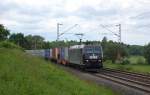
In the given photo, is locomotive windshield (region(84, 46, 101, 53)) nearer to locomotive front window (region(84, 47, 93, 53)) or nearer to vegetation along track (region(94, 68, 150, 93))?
locomotive front window (region(84, 47, 93, 53))

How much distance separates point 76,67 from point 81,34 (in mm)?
25422

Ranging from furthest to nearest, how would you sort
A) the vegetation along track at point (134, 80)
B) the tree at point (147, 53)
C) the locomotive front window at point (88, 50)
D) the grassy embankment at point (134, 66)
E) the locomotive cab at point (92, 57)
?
1. the tree at point (147, 53)
2. the grassy embankment at point (134, 66)
3. the locomotive front window at point (88, 50)
4. the locomotive cab at point (92, 57)
5. the vegetation along track at point (134, 80)

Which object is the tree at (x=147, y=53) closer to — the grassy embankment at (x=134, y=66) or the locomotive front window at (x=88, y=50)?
the grassy embankment at (x=134, y=66)

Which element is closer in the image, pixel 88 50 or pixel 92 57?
pixel 92 57

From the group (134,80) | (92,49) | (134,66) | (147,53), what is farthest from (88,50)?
(147,53)

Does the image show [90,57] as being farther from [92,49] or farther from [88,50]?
[92,49]

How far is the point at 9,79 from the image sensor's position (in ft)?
47.2

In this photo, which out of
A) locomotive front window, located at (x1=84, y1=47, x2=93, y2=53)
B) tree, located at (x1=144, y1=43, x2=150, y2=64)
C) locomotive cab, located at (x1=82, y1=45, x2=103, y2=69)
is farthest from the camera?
tree, located at (x1=144, y1=43, x2=150, y2=64)

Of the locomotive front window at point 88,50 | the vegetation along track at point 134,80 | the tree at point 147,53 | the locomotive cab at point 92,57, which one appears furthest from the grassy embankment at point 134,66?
the vegetation along track at point 134,80

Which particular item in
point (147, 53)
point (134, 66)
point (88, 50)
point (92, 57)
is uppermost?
point (88, 50)

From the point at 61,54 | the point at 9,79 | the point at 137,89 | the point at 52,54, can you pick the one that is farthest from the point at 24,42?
the point at 9,79

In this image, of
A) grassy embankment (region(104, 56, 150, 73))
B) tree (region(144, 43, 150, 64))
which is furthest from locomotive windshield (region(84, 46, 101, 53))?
tree (region(144, 43, 150, 64))

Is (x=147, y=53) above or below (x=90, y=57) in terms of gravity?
above

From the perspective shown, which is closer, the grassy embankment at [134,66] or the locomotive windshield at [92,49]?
the locomotive windshield at [92,49]
